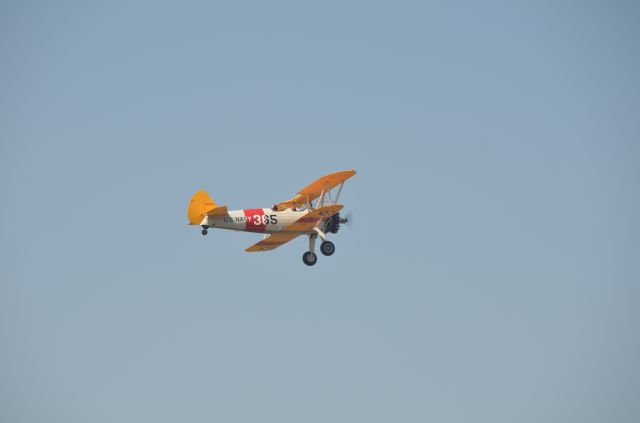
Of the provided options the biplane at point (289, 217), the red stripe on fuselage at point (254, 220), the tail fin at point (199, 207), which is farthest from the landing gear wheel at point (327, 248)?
the tail fin at point (199, 207)

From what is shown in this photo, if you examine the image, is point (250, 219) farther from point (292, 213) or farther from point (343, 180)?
point (343, 180)

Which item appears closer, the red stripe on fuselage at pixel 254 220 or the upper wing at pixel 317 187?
the red stripe on fuselage at pixel 254 220

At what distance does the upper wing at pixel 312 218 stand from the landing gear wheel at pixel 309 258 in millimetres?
1044

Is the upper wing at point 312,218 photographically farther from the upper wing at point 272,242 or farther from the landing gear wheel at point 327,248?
the landing gear wheel at point 327,248

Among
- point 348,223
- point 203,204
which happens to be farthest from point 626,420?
point 203,204

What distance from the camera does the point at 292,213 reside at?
113ft

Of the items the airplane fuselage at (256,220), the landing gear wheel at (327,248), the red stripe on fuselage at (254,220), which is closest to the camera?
the airplane fuselage at (256,220)

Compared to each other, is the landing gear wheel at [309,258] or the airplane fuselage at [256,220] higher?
the airplane fuselage at [256,220]

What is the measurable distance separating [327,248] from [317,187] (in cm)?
235

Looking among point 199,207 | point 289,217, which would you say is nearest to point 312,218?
point 289,217

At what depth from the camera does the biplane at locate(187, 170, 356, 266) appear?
3300 cm

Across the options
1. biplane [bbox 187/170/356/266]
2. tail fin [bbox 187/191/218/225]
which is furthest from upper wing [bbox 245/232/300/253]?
tail fin [bbox 187/191/218/225]

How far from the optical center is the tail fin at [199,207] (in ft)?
108

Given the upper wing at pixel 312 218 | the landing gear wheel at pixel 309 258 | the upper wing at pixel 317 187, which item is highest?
the upper wing at pixel 317 187
